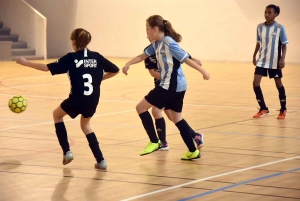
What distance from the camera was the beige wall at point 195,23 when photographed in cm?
2027

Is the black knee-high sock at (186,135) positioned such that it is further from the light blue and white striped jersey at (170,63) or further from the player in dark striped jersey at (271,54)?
the player in dark striped jersey at (271,54)

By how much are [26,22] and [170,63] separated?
57.6ft

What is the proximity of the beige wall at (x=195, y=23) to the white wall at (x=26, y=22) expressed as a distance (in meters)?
1.94

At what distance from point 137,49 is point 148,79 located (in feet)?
25.5

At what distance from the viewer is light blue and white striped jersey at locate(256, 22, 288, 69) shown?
901 cm

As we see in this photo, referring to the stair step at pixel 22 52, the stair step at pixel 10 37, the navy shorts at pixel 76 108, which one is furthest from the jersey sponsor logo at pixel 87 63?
the stair step at pixel 10 37

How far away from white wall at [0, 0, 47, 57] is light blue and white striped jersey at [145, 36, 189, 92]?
656 inches

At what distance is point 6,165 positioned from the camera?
5.70m

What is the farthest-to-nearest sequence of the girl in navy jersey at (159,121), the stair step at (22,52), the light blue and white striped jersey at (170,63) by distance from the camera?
the stair step at (22,52), the girl in navy jersey at (159,121), the light blue and white striped jersey at (170,63)

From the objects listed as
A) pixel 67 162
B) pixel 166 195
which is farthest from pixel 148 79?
pixel 166 195

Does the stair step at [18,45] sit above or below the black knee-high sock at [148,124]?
above

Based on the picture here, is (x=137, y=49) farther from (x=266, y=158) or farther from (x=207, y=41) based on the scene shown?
(x=266, y=158)

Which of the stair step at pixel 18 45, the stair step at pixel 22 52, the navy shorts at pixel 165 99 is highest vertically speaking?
the stair step at pixel 18 45

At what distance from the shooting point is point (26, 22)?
2280cm
